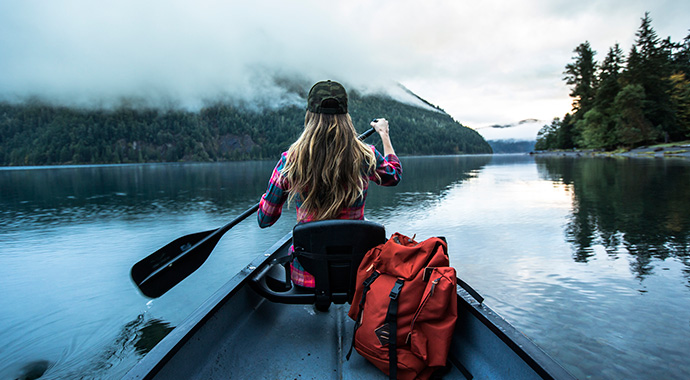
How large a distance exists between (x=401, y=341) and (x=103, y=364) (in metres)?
3.97

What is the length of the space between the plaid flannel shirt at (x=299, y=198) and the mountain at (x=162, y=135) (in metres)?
124

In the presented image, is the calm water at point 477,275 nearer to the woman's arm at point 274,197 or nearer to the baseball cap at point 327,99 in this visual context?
the woman's arm at point 274,197

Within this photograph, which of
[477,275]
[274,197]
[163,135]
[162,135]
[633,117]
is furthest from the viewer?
[163,135]

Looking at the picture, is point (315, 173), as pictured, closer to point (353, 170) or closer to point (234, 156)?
point (353, 170)

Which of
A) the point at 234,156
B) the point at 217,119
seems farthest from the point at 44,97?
the point at 234,156

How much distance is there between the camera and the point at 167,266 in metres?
4.17

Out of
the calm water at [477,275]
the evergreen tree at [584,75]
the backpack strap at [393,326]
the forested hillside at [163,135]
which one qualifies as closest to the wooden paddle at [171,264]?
the calm water at [477,275]

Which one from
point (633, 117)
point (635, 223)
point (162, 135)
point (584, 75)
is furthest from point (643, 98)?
point (162, 135)

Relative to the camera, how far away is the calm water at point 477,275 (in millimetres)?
4172

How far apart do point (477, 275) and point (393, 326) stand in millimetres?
4839

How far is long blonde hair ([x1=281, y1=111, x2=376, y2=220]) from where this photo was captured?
2537mm

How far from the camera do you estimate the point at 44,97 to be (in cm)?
19700

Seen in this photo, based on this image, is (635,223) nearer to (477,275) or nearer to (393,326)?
(477,275)

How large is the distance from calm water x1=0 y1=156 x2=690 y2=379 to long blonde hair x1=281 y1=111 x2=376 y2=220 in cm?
314
